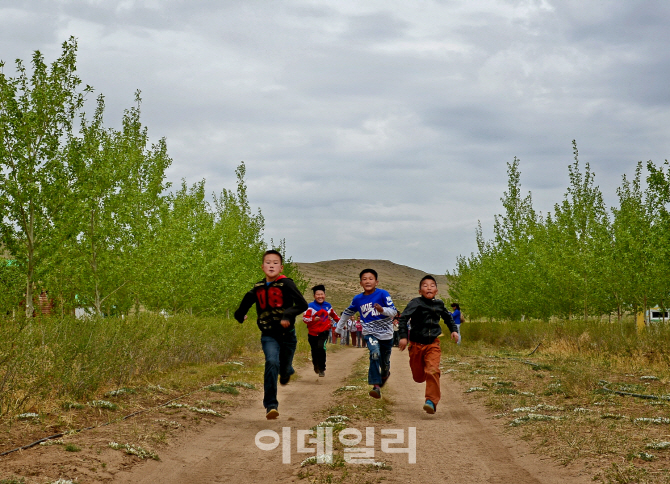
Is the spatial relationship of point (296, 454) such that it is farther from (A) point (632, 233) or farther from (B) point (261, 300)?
(A) point (632, 233)

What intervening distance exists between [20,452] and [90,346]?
14.1 ft

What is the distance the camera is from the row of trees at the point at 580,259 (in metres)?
23.9

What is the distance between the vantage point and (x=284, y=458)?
7203 millimetres

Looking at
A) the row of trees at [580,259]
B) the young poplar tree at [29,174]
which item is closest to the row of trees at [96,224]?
the young poplar tree at [29,174]

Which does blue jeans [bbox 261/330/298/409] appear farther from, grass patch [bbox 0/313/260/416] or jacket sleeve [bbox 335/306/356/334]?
grass patch [bbox 0/313/260/416]

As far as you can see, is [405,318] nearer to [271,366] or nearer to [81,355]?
[271,366]

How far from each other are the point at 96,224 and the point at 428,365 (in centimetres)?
1434

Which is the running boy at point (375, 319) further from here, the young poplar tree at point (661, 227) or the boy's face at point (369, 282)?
the young poplar tree at point (661, 227)

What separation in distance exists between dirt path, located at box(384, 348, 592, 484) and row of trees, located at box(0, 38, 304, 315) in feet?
29.1

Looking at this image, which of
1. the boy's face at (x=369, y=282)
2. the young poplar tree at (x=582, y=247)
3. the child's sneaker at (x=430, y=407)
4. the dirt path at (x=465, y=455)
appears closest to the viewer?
the dirt path at (x=465, y=455)

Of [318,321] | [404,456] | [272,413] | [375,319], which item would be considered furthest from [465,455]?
[318,321]

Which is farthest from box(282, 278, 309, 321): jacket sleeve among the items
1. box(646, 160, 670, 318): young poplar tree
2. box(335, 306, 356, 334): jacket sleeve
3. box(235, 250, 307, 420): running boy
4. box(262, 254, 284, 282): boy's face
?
box(646, 160, 670, 318): young poplar tree

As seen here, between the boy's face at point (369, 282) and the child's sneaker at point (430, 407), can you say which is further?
the boy's face at point (369, 282)

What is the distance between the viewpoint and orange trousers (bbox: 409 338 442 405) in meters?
10.1
